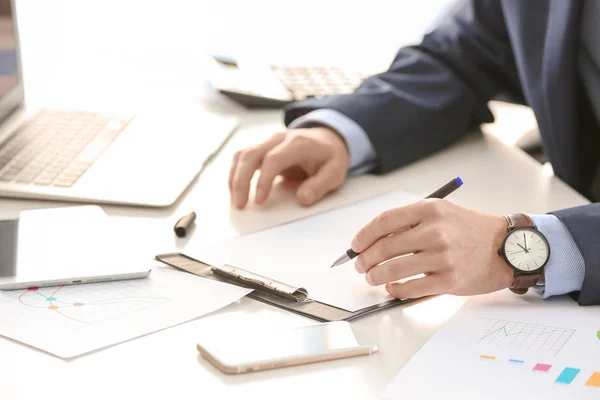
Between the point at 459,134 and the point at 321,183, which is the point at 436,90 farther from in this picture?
the point at 321,183

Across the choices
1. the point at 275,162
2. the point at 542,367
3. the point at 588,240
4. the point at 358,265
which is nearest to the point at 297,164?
the point at 275,162

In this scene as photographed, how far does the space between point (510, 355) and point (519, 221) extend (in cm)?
21

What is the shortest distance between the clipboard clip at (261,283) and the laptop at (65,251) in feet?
0.28

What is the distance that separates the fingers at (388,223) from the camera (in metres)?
0.89

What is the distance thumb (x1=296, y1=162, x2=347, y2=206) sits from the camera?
1.14m

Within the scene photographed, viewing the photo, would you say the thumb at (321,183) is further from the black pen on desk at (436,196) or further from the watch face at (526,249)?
the watch face at (526,249)

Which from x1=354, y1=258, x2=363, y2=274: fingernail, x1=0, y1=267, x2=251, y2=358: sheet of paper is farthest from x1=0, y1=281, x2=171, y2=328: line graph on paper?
x1=354, y1=258, x2=363, y2=274: fingernail

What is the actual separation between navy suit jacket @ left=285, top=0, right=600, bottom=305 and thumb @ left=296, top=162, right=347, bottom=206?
10 cm

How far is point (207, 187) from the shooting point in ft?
3.92

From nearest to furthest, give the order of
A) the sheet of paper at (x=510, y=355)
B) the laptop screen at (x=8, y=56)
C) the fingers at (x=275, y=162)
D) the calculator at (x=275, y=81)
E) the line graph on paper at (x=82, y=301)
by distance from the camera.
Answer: the sheet of paper at (x=510, y=355) < the line graph on paper at (x=82, y=301) < the fingers at (x=275, y=162) < the laptop screen at (x=8, y=56) < the calculator at (x=275, y=81)

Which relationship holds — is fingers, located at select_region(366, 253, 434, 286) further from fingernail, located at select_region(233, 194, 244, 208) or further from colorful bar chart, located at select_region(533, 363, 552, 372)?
fingernail, located at select_region(233, 194, 244, 208)

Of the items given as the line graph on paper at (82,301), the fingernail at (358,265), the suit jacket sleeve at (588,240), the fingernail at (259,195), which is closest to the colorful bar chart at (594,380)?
the suit jacket sleeve at (588,240)

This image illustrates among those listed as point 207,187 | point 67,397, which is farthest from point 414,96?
point 67,397

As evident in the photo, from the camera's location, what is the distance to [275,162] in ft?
3.82
